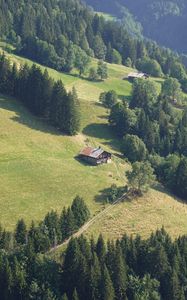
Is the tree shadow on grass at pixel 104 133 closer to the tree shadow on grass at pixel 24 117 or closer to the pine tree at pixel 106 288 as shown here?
the tree shadow on grass at pixel 24 117

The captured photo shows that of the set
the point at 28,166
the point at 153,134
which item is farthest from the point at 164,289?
the point at 153,134

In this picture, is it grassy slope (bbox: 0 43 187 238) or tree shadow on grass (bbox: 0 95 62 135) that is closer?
grassy slope (bbox: 0 43 187 238)

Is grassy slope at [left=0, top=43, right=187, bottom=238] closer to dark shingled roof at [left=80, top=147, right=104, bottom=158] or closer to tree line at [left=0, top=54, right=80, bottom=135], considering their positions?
dark shingled roof at [left=80, top=147, right=104, bottom=158]

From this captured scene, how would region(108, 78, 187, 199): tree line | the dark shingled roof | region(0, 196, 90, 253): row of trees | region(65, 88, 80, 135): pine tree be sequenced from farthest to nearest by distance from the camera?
region(65, 88, 80, 135): pine tree → region(108, 78, 187, 199): tree line → the dark shingled roof → region(0, 196, 90, 253): row of trees

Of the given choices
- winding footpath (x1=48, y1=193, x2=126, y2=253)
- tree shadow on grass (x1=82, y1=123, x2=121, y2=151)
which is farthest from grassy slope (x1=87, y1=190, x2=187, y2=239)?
tree shadow on grass (x1=82, y1=123, x2=121, y2=151)

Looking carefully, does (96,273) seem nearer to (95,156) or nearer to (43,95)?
(95,156)

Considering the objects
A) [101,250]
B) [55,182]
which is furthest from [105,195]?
[101,250]

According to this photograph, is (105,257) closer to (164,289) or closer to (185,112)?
(164,289)

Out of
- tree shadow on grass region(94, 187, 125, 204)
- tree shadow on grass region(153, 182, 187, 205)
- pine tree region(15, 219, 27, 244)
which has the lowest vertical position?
tree shadow on grass region(153, 182, 187, 205)
